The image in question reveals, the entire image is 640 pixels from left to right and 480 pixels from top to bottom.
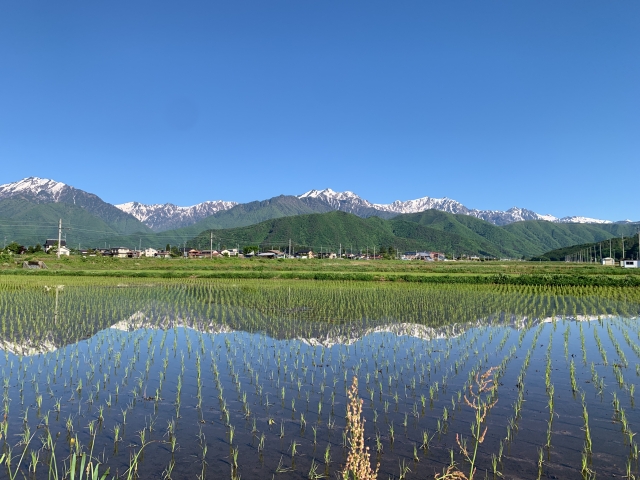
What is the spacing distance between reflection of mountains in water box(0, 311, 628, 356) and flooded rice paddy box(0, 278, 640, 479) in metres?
0.09

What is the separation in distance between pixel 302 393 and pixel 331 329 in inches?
254

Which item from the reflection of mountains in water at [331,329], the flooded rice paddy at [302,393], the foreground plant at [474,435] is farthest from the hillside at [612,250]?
the foreground plant at [474,435]

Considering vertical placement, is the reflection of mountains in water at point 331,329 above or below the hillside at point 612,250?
below

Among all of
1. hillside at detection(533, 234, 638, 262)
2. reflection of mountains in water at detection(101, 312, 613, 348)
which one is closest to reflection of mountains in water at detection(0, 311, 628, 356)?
reflection of mountains in water at detection(101, 312, 613, 348)

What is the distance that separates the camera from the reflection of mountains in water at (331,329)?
37.6 feet

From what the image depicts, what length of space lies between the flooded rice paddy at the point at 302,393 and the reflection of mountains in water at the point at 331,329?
0.09m

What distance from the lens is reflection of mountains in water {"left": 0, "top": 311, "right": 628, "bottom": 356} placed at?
11.5 m

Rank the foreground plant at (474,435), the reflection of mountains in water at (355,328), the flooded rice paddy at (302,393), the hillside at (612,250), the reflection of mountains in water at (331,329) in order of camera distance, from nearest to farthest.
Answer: the foreground plant at (474,435) → the flooded rice paddy at (302,393) → the reflection of mountains in water at (331,329) → the reflection of mountains in water at (355,328) → the hillside at (612,250)

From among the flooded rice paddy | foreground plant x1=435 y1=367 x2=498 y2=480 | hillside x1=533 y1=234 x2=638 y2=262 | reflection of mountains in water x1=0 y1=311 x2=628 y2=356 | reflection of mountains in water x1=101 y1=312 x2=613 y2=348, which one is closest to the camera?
foreground plant x1=435 y1=367 x2=498 y2=480

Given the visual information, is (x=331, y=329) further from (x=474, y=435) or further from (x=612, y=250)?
(x=612, y=250)

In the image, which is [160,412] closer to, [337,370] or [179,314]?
[337,370]

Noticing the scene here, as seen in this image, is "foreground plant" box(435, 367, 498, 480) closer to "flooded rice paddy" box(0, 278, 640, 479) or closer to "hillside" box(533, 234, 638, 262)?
"flooded rice paddy" box(0, 278, 640, 479)

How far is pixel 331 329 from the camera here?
1413 centimetres

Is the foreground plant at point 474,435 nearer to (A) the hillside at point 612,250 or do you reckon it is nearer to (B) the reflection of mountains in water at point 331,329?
(B) the reflection of mountains in water at point 331,329
